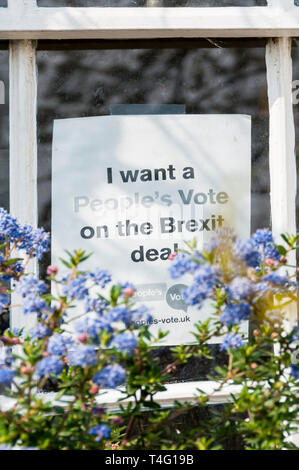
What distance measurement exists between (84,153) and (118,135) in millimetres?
220

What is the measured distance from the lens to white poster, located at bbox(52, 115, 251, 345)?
131 inches

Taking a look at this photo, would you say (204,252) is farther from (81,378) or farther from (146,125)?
(146,125)

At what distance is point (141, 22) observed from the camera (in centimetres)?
324

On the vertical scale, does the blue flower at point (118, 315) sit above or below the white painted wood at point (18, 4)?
below

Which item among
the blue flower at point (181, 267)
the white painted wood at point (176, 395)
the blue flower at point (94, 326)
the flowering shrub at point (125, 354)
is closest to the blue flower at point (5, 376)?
the flowering shrub at point (125, 354)

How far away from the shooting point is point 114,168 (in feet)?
11.0

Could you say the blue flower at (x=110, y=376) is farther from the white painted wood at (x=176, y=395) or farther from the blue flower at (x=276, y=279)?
the white painted wood at (x=176, y=395)

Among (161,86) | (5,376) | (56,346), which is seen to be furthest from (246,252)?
(161,86)

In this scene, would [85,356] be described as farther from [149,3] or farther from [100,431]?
[149,3]

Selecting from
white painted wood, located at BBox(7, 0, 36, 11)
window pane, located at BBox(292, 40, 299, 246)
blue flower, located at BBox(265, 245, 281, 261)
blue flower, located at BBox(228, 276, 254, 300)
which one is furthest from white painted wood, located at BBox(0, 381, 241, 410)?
white painted wood, located at BBox(7, 0, 36, 11)

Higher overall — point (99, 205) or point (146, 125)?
point (146, 125)

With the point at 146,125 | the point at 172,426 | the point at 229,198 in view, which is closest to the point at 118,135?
the point at 146,125

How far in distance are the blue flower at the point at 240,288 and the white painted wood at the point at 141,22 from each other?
1726mm

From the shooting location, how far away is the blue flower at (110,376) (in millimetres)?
1936
